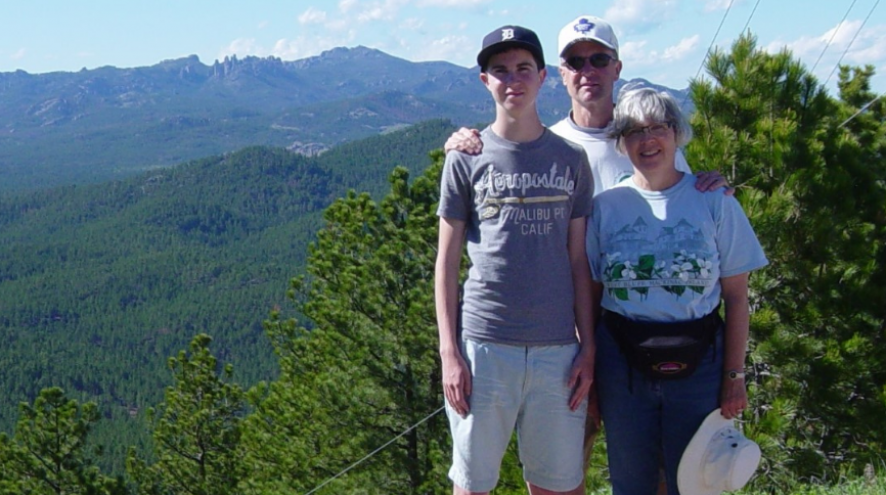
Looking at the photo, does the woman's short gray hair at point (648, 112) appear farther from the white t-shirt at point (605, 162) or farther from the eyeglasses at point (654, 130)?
the white t-shirt at point (605, 162)

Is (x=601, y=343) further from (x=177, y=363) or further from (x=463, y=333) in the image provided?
(x=177, y=363)

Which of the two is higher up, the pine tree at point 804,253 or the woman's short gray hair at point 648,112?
the woman's short gray hair at point 648,112

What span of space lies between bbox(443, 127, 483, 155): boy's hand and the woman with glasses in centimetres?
43

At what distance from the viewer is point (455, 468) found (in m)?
2.51

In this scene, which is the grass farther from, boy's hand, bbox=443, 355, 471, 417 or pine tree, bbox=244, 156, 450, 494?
pine tree, bbox=244, 156, 450, 494

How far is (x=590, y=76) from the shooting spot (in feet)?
8.81

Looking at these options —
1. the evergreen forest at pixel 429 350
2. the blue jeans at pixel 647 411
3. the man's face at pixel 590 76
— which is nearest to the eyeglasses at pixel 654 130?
the man's face at pixel 590 76

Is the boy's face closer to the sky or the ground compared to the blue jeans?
closer to the sky

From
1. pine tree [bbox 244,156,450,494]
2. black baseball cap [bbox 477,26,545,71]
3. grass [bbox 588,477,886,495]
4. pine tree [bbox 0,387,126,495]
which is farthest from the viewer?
pine tree [bbox 0,387,126,495]

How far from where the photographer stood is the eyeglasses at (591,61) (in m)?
2.67

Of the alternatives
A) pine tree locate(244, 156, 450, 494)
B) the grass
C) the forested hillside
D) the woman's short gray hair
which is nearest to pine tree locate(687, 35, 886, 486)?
the grass

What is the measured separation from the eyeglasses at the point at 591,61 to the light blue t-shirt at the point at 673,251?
487mm

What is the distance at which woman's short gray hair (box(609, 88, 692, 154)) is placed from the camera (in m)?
2.43

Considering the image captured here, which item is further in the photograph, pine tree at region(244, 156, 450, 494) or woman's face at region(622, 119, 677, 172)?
pine tree at region(244, 156, 450, 494)
